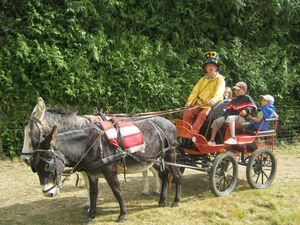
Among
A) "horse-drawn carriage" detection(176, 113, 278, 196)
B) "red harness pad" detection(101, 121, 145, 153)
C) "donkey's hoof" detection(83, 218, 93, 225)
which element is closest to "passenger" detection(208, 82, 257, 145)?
"horse-drawn carriage" detection(176, 113, 278, 196)

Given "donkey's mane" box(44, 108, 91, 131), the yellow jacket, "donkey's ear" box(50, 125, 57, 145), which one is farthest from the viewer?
the yellow jacket

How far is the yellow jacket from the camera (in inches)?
261

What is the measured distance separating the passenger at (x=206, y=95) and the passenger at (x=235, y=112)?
10.2 inches

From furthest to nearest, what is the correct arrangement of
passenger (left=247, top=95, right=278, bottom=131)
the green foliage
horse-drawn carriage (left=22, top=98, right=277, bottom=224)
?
the green foliage < passenger (left=247, top=95, right=278, bottom=131) < horse-drawn carriage (left=22, top=98, right=277, bottom=224)

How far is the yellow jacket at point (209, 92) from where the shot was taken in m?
6.62

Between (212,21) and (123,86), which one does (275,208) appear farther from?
(212,21)

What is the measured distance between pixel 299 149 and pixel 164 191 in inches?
248

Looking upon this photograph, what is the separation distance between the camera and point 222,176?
6582mm

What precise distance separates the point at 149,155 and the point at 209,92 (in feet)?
5.35

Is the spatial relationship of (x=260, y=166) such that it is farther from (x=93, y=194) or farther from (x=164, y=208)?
(x=93, y=194)

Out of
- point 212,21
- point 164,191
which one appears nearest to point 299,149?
point 212,21

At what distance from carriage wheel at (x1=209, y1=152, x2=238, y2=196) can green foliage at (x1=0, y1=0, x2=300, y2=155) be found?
3.73 metres

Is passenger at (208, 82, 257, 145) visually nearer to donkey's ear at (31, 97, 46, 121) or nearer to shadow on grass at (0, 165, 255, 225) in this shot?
shadow on grass at (0, 165, 255, 225)

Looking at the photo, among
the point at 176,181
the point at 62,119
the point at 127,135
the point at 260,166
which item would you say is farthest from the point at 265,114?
the point at 62,119
